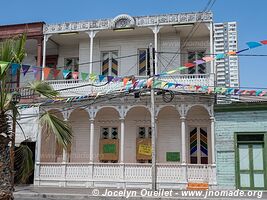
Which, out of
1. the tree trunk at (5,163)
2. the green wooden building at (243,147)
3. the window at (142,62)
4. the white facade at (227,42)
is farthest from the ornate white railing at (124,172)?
the tree trunk at (5,163)

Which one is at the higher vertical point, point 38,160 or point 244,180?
point 38,160

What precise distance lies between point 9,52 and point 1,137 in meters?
1.96

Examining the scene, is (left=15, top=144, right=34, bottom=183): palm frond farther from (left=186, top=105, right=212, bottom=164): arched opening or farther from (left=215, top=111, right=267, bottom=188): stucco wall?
(left=186, top=105, right=212, bottom=164): arched opening

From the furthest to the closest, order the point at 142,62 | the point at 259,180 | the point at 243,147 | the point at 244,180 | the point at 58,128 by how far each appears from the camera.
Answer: the point at 142,62, the point at 243,147, the point at 244,180, the point at 259,180, the point at 58,128

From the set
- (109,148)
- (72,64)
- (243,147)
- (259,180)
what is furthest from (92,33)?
(259,180)

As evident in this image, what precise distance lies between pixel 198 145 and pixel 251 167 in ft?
10.9

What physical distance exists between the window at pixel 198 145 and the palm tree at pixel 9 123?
1242 cm

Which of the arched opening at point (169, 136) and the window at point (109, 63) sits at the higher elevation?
the window at point (109, 63)

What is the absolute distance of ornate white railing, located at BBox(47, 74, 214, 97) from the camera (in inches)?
745

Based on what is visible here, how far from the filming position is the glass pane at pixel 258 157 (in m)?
17.5

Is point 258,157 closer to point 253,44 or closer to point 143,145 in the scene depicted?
point 143,145

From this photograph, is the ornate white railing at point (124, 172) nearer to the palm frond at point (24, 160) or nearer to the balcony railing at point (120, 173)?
the balcony railing at point (120, 173)

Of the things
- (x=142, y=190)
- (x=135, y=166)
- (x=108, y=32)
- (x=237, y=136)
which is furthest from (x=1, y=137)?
(x=108, y=32)

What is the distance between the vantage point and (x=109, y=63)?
21.9 meters
